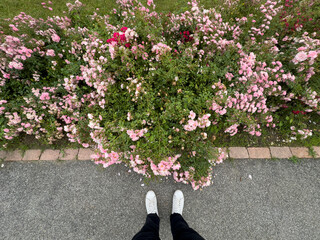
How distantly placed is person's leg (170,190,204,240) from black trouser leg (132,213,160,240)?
0.23 meters

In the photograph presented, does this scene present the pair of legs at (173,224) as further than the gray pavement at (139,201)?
No

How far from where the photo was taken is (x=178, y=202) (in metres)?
2.57

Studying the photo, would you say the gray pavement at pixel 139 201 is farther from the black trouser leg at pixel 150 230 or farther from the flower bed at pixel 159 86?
the flower bed at pixel 159 86

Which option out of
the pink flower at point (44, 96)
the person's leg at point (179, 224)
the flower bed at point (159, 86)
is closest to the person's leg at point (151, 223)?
the person's leg at point (179, 224)

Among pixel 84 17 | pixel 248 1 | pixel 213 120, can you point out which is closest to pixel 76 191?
pixel 213 120

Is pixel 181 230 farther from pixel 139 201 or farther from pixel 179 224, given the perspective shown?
pixel 139 201

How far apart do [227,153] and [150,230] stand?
1.73 meters

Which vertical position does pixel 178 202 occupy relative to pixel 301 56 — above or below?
below

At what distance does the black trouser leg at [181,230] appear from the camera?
2089 mm

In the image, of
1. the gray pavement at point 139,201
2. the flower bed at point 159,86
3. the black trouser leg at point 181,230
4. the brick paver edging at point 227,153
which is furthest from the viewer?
the brick paver edging at point 227,153

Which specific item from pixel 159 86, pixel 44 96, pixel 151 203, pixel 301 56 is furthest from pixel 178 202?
pixel 301 56

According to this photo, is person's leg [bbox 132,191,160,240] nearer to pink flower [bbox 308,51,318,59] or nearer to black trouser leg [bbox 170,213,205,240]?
black trouser leg [bbox 170,213,205,240]

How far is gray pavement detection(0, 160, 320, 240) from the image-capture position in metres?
2.54

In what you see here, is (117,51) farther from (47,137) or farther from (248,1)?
(248,1)
